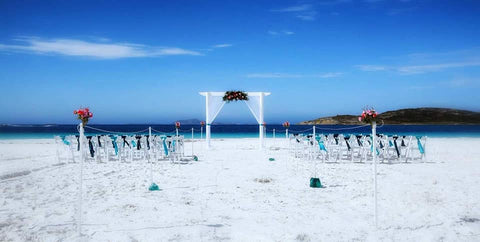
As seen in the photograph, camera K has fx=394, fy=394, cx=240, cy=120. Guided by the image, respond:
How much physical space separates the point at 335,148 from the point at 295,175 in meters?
3.56

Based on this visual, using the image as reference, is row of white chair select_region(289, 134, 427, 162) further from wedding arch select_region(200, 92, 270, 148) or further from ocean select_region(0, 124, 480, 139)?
ocean select_region(0, 124, 480, 139)

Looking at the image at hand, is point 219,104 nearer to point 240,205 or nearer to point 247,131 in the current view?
point 240,205

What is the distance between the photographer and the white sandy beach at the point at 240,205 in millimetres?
4719

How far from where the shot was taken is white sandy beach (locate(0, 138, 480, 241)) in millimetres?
4719

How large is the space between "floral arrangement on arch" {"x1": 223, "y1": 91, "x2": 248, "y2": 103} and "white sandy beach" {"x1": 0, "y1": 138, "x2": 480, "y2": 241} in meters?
7.38

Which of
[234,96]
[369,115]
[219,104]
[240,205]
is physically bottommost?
[240,205]

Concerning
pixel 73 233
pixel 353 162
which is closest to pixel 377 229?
pixel 73 233

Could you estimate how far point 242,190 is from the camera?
715 centimetres

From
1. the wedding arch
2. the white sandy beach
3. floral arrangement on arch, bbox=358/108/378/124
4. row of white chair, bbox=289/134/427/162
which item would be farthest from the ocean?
floral arrangement on arch, bbox=358/108/378/124

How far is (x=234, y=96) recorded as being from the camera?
16.9 m

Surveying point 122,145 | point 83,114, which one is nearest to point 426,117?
point 122,145

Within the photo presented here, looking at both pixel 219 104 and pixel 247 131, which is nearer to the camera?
pixel 219 104

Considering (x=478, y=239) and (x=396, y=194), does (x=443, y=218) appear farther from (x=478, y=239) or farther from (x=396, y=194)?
(x=396, y=194)

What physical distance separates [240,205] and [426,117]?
81.5 meters
